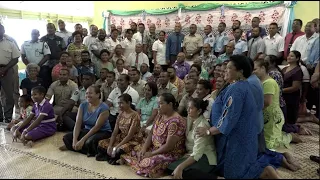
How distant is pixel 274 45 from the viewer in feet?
15.5

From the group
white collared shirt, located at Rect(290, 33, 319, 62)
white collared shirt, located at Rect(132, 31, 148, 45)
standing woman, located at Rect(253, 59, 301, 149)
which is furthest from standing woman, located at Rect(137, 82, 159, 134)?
white collared shirt, located at Rect(132, 31, 148, 45)

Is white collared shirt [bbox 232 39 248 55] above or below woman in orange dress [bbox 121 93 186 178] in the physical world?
above

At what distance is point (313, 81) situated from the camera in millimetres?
3096

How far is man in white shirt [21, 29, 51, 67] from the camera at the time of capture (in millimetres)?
4656

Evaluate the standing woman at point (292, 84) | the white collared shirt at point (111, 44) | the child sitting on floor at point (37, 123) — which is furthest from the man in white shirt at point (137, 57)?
the standing woman at point (292, 84)

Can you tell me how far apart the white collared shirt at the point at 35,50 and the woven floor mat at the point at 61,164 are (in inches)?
62.8

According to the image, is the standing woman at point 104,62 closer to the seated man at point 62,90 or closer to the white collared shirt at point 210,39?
the seated man at point 62,90

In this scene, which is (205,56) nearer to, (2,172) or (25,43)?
(25,43)

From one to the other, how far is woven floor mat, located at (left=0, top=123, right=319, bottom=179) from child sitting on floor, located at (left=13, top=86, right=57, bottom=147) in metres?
0.10

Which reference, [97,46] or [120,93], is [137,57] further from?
[120,93]

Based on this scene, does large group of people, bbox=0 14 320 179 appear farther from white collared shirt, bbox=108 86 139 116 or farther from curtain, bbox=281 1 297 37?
curtain, bbox=281 1 297 37

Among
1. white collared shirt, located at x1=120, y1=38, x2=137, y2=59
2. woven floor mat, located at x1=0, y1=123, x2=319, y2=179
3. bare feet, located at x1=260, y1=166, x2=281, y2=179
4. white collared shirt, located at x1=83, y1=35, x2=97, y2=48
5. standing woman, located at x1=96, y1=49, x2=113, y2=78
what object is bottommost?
woven floor mat, located at x1=0, y1=123, x2=319, y2=179

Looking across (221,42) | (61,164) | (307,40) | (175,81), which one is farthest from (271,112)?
(221,42)

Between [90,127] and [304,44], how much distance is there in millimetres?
Answer: 3385
